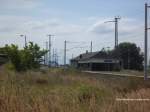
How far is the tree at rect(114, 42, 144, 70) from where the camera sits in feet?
411

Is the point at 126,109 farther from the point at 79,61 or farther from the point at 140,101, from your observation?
the point at 79,61

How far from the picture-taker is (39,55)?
2082 inches

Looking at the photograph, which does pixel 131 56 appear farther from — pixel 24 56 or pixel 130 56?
pixel 24 56

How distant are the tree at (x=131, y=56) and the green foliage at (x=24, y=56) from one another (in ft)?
240

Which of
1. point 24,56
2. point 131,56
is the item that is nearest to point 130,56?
point 131,56

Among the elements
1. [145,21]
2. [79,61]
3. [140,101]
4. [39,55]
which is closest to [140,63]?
[79,61]

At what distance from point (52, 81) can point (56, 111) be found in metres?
26.1

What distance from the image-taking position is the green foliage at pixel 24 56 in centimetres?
5094

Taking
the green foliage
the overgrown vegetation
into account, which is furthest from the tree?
the green foliage

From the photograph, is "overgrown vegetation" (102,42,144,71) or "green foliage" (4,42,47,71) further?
"overgrown vegetation" (102,42,144,71)

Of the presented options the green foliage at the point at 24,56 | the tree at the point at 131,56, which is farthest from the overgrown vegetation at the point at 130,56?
the green foliage at the point at 24,56

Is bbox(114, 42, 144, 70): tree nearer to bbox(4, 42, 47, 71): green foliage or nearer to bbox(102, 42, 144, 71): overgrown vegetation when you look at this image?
bbox(102, 42, 144, 71): overgrown vegetation

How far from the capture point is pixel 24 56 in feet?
168

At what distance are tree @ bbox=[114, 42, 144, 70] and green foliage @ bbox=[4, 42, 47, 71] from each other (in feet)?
240
